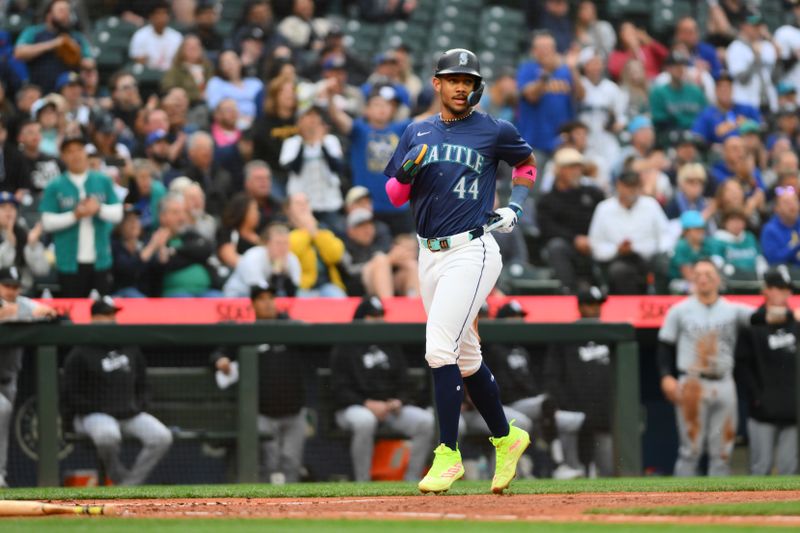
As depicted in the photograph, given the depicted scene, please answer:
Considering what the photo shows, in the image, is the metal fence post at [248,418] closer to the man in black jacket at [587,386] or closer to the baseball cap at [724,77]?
the man in black jacket at [587,386]

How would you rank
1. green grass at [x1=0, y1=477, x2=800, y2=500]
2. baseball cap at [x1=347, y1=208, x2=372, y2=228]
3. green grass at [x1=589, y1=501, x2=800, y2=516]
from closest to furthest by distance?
green grass at [x1=589, y1=501, x2=800, y2=516], green grass at [x1=0, y1=477, x2=800, y2=500], baseball cap at [x1=347, y1=208, x2=372, y2=228]

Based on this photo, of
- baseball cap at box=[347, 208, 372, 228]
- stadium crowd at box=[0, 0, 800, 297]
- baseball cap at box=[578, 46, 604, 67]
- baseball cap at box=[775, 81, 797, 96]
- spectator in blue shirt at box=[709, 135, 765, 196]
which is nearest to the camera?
stadium crowd at box=[0, 0, 800, 297]

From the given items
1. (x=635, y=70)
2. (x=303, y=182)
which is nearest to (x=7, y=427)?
(x=303, y=182)

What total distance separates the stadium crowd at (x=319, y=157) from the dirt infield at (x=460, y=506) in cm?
381

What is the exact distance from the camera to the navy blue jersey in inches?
261

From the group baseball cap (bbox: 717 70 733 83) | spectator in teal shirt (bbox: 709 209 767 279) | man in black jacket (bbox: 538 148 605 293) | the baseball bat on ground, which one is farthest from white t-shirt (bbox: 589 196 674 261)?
the baseball bat on ground

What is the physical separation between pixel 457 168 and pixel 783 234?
6101 mm

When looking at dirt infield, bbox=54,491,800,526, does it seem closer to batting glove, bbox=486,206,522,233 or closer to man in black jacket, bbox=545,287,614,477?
batting glove, bbox=486,206,522,233

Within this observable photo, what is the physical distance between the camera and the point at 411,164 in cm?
654

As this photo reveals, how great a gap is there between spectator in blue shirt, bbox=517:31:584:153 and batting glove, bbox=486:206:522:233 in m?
6.81

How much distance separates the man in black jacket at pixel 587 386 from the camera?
9.77 m

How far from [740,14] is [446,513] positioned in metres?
12.6

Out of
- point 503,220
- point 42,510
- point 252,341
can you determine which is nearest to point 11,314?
point 252,341

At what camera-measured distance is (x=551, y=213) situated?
11.9 m
